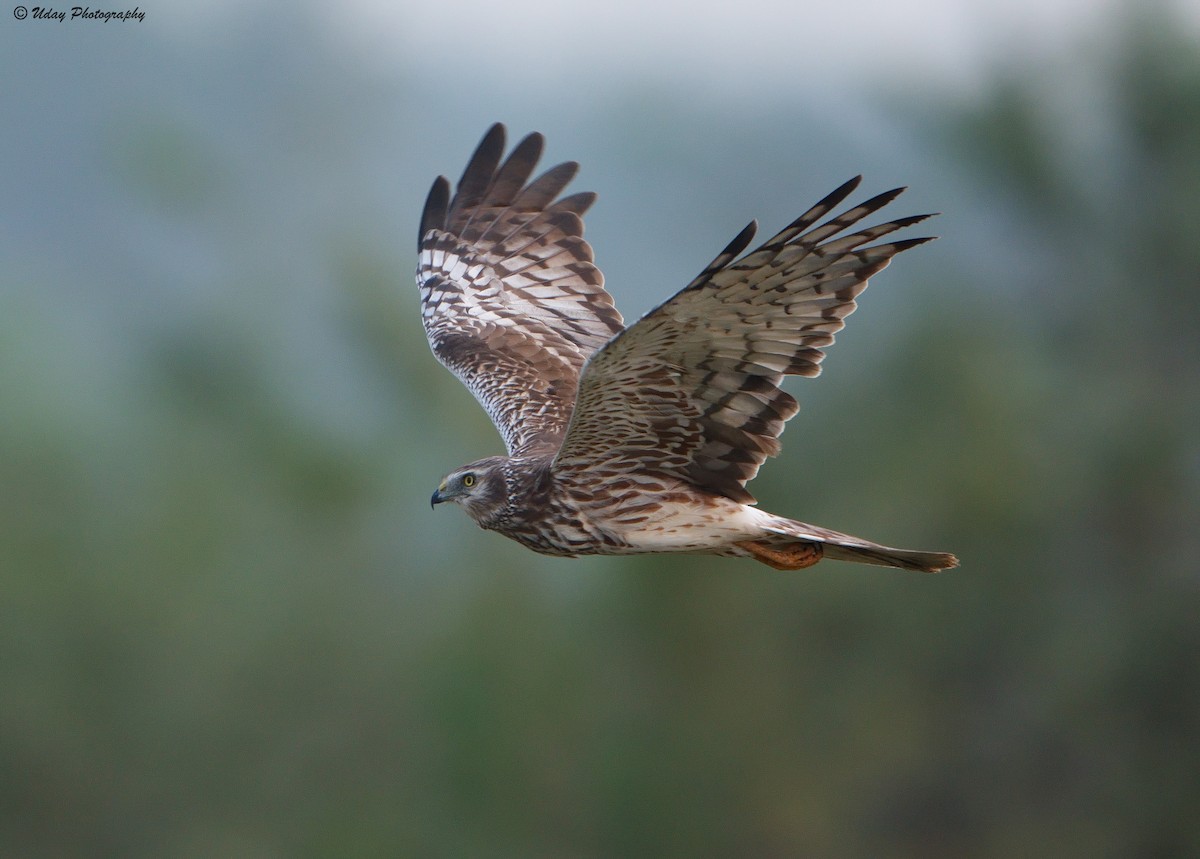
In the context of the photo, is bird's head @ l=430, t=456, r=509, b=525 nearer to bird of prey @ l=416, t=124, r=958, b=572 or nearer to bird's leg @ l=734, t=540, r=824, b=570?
bird of prey @ l=416, t=124, r=958, b=572

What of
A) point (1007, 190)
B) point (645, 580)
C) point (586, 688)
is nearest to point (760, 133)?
point (1007, 190)

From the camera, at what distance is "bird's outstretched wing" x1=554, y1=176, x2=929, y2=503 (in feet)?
17.1

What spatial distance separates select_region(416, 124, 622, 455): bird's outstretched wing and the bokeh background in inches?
636

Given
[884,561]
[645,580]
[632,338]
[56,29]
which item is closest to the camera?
[632,338]

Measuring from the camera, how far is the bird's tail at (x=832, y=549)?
5781 millimetres

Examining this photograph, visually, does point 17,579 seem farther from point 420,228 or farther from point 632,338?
point 632,338

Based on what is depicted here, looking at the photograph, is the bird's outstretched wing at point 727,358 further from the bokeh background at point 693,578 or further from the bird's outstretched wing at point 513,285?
the bokeh background at point 693,578

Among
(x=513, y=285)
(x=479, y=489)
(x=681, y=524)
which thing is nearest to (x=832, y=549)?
(x=681, y=524)

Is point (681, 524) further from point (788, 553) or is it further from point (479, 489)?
point (479, 489)

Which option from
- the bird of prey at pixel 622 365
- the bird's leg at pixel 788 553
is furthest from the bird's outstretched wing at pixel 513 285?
the bird's leg at pixel 788 553

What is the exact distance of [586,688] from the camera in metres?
27.9

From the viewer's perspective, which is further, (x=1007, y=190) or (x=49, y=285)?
(x=49, y=285)

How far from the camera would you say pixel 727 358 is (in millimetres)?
5609

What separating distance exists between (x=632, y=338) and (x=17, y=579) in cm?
2990
